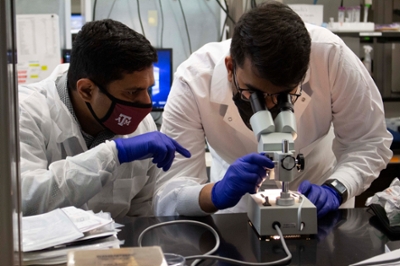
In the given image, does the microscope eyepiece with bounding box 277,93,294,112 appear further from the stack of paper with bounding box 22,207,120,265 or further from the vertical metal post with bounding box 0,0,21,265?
the vertical metal post with bounding box 0,0,21,265

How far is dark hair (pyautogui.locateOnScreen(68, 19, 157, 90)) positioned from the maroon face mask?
7 centimetres

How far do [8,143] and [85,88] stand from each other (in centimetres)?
107


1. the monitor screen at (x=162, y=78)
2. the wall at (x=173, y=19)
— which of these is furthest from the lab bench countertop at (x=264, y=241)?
the wall at (x=173, y=19)

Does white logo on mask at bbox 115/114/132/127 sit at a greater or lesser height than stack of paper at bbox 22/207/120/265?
greater

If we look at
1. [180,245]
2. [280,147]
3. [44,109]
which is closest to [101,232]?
[180,245]

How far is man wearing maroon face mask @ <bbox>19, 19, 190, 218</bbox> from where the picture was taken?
1307 millimetres

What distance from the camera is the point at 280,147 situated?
108cm

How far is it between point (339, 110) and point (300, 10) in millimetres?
1481

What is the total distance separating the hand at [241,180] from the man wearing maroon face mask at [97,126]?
22 centimetres

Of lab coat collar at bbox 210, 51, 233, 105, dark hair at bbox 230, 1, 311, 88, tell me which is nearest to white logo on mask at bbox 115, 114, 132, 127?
lab coat collar at bbox 210, 51, 233, 105

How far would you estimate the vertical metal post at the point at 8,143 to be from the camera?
457mm

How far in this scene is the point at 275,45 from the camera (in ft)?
3.97

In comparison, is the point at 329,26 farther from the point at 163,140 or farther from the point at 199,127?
the point at 163,140

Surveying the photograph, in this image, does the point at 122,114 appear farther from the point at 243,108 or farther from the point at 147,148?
the point at 243,108
